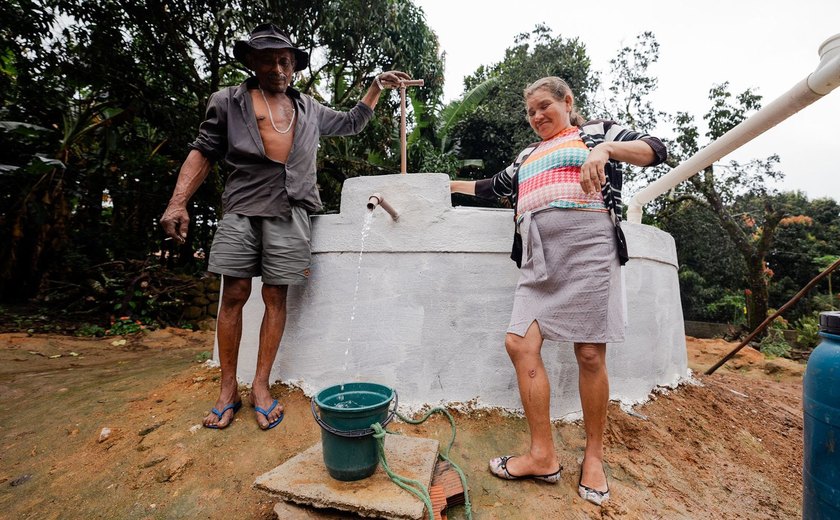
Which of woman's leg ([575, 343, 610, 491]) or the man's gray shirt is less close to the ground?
the man's gray shirt

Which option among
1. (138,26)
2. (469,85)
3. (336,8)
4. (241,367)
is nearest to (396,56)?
(336,8)

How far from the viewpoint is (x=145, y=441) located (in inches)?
85.7

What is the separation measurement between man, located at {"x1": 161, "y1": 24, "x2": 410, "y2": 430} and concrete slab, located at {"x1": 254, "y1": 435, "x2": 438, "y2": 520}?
606 millimetres

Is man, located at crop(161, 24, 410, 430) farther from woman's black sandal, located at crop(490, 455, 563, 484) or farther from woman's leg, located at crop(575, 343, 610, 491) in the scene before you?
woman's leg, located at crop(575, 343, 610, 491)

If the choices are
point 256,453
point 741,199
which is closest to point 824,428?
point 256,453

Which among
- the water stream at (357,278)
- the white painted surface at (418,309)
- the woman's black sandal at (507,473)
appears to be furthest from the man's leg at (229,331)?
the woman's black sandal at (507,473)

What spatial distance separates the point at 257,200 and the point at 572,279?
174cm

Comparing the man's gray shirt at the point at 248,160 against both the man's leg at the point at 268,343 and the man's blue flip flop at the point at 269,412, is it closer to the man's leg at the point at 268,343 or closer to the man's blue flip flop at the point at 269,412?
the man's leg at the point at 268,343

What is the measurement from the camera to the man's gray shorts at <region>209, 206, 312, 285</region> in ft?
7.39

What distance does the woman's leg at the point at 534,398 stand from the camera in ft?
6.01

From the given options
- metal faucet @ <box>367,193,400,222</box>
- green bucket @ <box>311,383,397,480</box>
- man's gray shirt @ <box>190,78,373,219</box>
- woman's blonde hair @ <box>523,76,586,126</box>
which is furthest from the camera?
man's gray shirt @ <box>190,78,373,219</box>

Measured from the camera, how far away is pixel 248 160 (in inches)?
92.3

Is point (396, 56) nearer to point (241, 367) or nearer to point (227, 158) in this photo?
point (227, 158)

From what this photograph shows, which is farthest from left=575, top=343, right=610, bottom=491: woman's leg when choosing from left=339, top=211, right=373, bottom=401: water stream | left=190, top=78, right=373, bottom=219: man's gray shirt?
left=190, top=78, right=373, bottom=219: man's gray shirt
